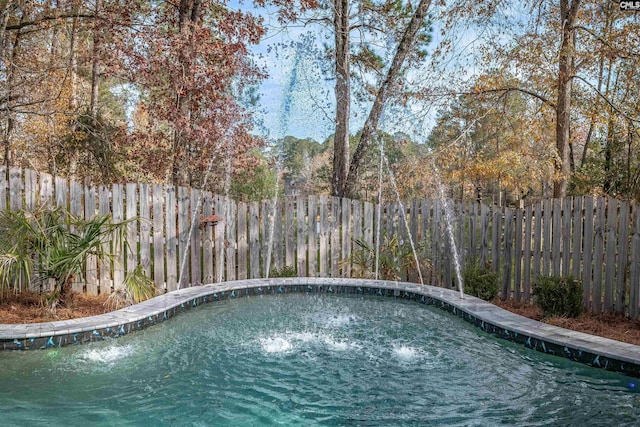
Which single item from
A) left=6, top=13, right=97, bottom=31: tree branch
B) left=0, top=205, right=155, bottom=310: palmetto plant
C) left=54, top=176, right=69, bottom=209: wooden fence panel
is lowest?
left=0, top=205, right=155, bottom=310: palmetto plant

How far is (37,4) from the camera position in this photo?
8102mm

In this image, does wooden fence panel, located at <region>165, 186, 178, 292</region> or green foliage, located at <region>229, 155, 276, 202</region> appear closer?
wooden fence panel, located at <region>165, 186, 178, 292</region>

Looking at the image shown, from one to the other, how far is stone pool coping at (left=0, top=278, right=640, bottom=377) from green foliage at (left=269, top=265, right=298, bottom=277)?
0.80 meters

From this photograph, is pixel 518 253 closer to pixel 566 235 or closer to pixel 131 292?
pixel 566 235

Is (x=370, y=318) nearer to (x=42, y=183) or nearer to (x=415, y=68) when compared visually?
(x=42, y=183)

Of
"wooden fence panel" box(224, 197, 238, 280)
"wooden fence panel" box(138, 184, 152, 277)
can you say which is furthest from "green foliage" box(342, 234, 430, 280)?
"wooden fence panel" box(138, 184, 152, 277)

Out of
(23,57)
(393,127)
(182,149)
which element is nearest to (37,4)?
(23,57)

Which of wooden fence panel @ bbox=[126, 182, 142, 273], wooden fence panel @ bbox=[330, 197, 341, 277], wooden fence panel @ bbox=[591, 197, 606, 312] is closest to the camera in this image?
wooden fence panel @ bbox=[591, 197, 606, 312]

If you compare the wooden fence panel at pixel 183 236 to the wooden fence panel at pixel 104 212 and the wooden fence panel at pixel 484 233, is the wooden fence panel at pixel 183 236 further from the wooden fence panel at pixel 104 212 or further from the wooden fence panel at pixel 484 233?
the wooden fence panel at pixel 484 233

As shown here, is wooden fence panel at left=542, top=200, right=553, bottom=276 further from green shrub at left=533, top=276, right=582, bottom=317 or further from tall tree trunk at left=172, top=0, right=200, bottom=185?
tall tree trunk at left=172, top=0, right=200, bottom=185

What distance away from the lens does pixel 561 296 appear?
494cm

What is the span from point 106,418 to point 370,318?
119 inches

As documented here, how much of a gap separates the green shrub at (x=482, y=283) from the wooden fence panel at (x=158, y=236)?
3896mm

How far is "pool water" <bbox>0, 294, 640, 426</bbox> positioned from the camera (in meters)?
2.81
